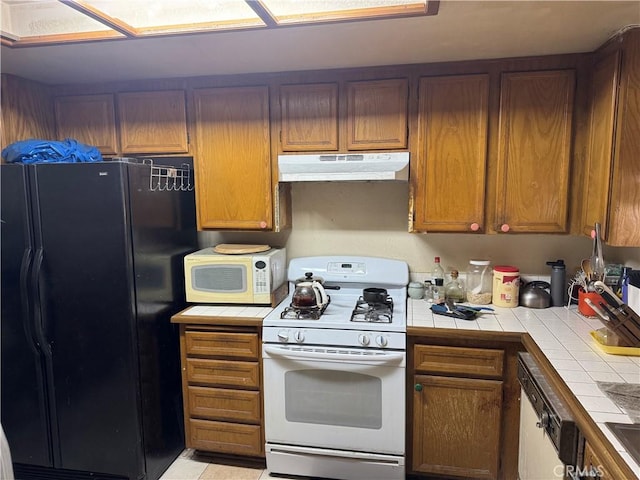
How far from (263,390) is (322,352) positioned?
0.42 meters

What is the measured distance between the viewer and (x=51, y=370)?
208cm

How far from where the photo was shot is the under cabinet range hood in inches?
82.2

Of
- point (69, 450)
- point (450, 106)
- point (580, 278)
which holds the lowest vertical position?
point (69, 450)

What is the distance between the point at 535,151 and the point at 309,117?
1.20 m

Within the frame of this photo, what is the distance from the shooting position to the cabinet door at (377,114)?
2191mm

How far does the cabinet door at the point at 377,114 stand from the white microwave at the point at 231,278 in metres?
0.84

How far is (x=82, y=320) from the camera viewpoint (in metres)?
2.03

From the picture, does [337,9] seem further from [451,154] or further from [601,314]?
[601,314]

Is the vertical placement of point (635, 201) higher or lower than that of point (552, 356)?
higher

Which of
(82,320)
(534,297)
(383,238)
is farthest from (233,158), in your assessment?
(534,297)

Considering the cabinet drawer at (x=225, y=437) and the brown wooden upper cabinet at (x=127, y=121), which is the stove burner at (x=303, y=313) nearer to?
the cabinet drawer at (x=225, y=437)

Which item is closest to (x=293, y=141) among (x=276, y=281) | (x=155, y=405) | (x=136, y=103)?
(x=276, y=281)

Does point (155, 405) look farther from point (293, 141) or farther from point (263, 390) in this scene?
point (293, 141)

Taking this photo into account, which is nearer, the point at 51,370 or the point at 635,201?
the point at 635,201
